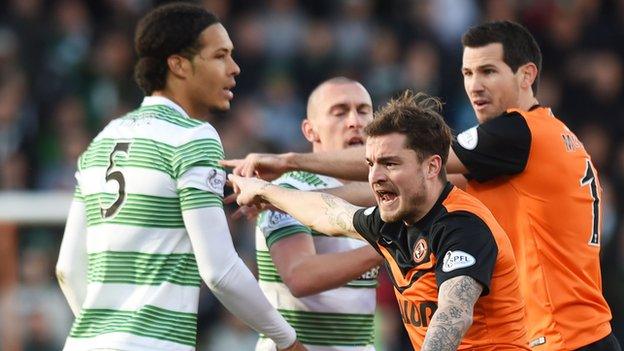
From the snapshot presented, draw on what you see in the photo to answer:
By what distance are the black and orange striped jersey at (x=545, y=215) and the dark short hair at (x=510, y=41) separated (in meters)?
0.34

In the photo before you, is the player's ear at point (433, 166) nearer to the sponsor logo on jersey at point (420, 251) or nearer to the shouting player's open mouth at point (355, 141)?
the sponsor logo on jersey at point (420, 251)

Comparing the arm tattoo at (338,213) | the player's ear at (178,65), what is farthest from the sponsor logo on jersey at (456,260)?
the player's ear at (178,65)

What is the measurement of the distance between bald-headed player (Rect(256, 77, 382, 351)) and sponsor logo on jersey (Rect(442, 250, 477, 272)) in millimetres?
1269

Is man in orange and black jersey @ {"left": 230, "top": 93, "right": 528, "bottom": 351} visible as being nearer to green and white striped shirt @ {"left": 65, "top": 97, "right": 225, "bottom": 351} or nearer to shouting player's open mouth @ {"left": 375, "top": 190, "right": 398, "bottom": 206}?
shouting player's open mouth @ {"left": 375, "top": 190, "right": 398, "bottom": 206}

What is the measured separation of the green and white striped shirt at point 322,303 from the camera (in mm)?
6988

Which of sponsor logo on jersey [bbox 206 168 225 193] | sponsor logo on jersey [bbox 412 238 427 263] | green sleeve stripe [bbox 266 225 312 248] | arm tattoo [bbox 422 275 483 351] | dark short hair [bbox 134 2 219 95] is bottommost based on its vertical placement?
arm tattoo [bbox 422 275 483 351]

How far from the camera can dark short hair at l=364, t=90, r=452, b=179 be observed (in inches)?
221

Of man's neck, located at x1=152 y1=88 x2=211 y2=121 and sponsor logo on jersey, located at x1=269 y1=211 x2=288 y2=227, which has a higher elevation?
man's neck, located at x1=152 y1=88 x2=211 y2=121

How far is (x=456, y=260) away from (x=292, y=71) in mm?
8599

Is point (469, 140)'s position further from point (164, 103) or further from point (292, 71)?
point (292, 71)

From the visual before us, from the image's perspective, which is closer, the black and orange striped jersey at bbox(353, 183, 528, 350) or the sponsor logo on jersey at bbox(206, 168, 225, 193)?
the black and orange striped jersey at bbox(353, 183, 528, 350)

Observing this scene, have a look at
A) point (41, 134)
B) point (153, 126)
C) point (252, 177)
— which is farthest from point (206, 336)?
point (153, 126)

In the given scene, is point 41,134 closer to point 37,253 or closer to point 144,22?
point 37,253

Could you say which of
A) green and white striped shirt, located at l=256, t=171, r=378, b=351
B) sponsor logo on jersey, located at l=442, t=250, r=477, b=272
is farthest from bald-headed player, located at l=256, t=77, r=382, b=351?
sponsor logo on jersey, located at l=442, t=250, r=477, b=272
